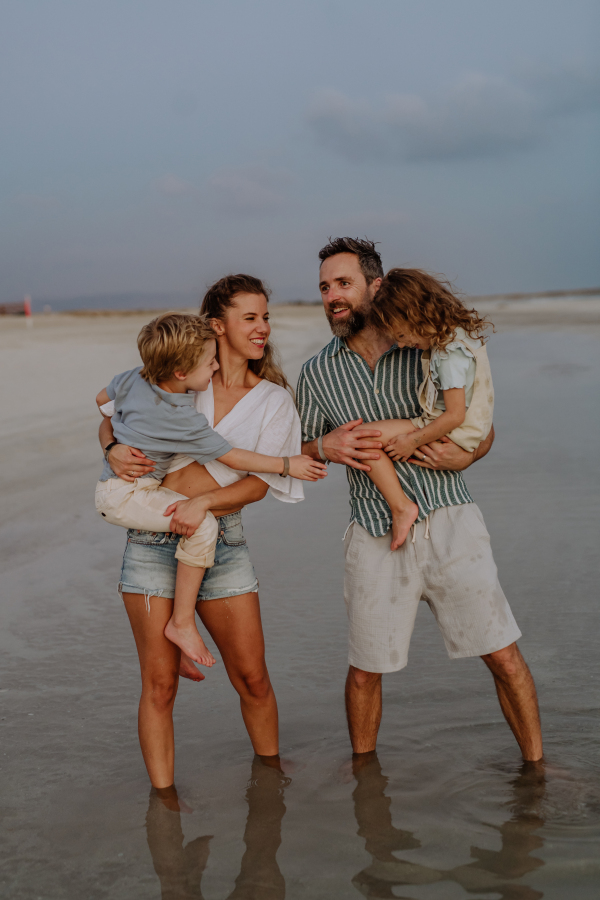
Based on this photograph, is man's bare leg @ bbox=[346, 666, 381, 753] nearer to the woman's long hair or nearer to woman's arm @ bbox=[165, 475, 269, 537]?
woman's arm @ bbox=[165, 475, 269, 537]

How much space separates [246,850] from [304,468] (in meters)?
1.30

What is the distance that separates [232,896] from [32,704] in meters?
1.70

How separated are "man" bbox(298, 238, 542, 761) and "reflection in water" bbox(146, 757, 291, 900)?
18.9 inches

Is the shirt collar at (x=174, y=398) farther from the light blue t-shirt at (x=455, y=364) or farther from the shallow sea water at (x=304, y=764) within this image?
the shallow sea water at (x=304, y=764)

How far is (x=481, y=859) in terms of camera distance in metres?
2.55

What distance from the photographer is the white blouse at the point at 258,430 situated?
299cm

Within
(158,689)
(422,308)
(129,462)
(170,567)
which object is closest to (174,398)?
(129,462)

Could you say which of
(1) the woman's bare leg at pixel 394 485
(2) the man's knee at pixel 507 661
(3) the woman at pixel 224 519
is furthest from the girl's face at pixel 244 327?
(2) the man's knee at pixel 507 661

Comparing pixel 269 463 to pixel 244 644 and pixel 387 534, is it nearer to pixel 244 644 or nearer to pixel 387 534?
pixel 387 534

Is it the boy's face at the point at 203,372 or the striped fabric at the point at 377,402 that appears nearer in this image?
the boy's face at the point at 203,372

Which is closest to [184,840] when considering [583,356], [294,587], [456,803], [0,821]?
[0,821]

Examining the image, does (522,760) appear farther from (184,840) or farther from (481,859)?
(184,840)

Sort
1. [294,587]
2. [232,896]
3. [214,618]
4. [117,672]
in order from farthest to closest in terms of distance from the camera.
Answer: [294,587]
[117,672]
[214,618]
[232,896]

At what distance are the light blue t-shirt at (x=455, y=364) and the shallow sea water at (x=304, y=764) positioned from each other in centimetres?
149
